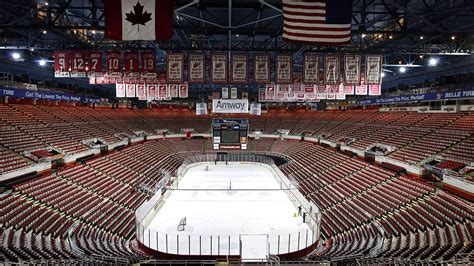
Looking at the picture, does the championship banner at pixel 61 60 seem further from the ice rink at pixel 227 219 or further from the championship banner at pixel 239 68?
the ice rink at pixel 227 219

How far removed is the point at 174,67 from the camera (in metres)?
14.3

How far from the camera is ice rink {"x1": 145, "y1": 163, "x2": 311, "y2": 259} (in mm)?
13961

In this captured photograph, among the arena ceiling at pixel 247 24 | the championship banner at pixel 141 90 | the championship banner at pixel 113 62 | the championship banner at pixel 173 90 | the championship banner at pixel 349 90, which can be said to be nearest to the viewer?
the arena ceiling at pixel 247 24

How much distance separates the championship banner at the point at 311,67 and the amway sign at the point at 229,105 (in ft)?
20.1

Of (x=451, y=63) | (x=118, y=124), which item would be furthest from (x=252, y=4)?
(x=118, y=124)

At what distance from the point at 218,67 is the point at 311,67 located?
4.50 metres

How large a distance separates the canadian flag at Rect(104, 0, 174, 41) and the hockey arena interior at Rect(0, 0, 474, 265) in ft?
0.12

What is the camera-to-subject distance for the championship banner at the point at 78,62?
47.1 feet

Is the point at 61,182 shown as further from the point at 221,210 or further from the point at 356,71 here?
the point at 356,71

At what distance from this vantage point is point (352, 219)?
54.2 ft

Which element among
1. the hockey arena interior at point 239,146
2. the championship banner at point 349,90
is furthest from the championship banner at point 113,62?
the championship banner at point 349,90

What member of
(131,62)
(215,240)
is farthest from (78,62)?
(215,240)

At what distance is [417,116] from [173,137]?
30.6 meters

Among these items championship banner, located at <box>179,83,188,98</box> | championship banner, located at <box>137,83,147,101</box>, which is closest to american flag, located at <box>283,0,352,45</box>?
championship banner, located at <box>179,83,188,98</box>
